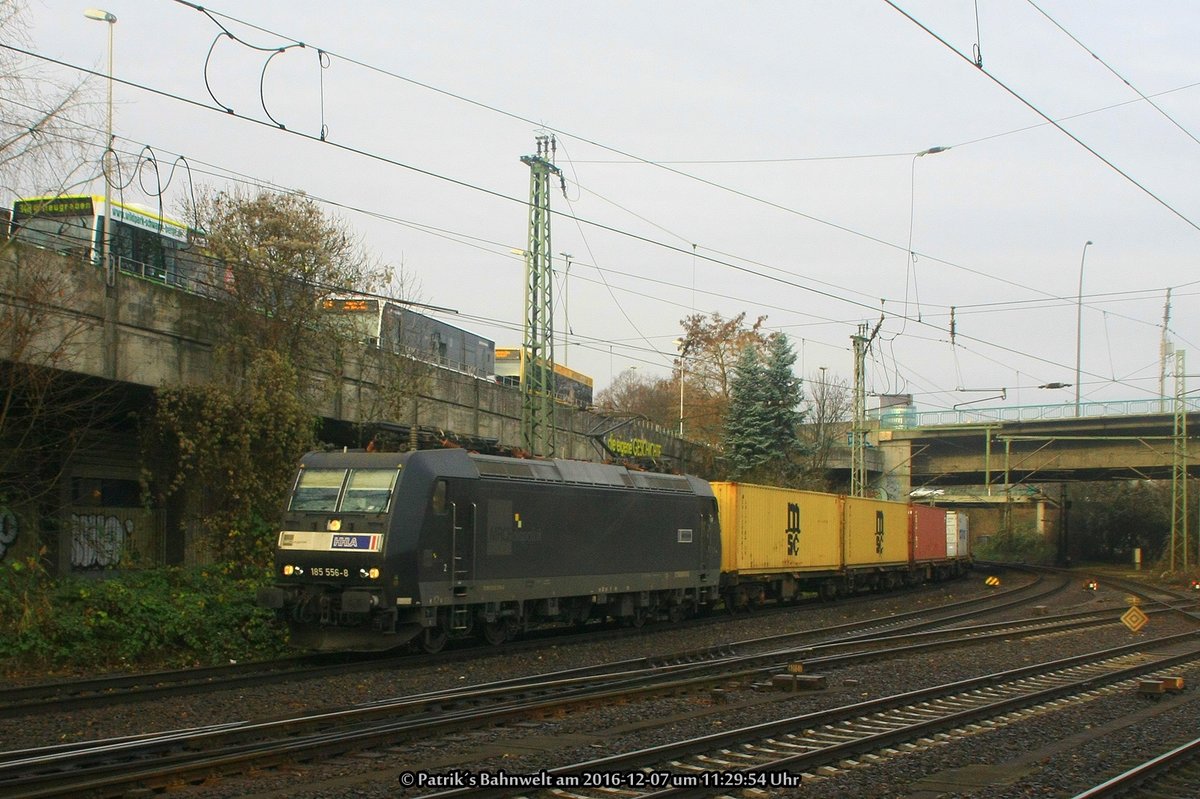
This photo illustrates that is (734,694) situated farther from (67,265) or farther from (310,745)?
(67,265)

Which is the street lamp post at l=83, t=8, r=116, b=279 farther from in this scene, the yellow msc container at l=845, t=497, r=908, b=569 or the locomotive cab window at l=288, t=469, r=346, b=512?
the yellow msc container at l=845, t=497, r=908, b=569

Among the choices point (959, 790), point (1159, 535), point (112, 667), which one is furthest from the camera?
point (1159, 535)

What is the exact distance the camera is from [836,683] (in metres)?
14.8

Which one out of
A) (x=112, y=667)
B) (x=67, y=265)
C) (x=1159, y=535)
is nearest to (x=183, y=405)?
(x=67, y=265)

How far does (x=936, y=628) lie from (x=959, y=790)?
15.6 metres

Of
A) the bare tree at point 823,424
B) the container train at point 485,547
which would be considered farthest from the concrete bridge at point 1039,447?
the container train at point 485,547

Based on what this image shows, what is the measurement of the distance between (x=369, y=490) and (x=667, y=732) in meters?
6.98

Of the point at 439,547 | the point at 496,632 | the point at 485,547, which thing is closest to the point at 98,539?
the point at 496,632

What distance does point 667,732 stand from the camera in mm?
10984

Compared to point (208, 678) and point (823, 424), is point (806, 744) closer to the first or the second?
point (208, 678)

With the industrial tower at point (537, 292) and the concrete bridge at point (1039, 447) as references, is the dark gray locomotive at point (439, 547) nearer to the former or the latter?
the industrial tower at point (537, 292)

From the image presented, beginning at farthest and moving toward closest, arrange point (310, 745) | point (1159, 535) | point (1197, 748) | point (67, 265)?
point (1159, 535)
point (67, 265)
point (1197, 748)
point (310, 745)

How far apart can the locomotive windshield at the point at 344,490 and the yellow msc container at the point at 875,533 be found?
19504 mm

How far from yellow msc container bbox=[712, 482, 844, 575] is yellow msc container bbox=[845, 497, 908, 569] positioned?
952 millimetres
